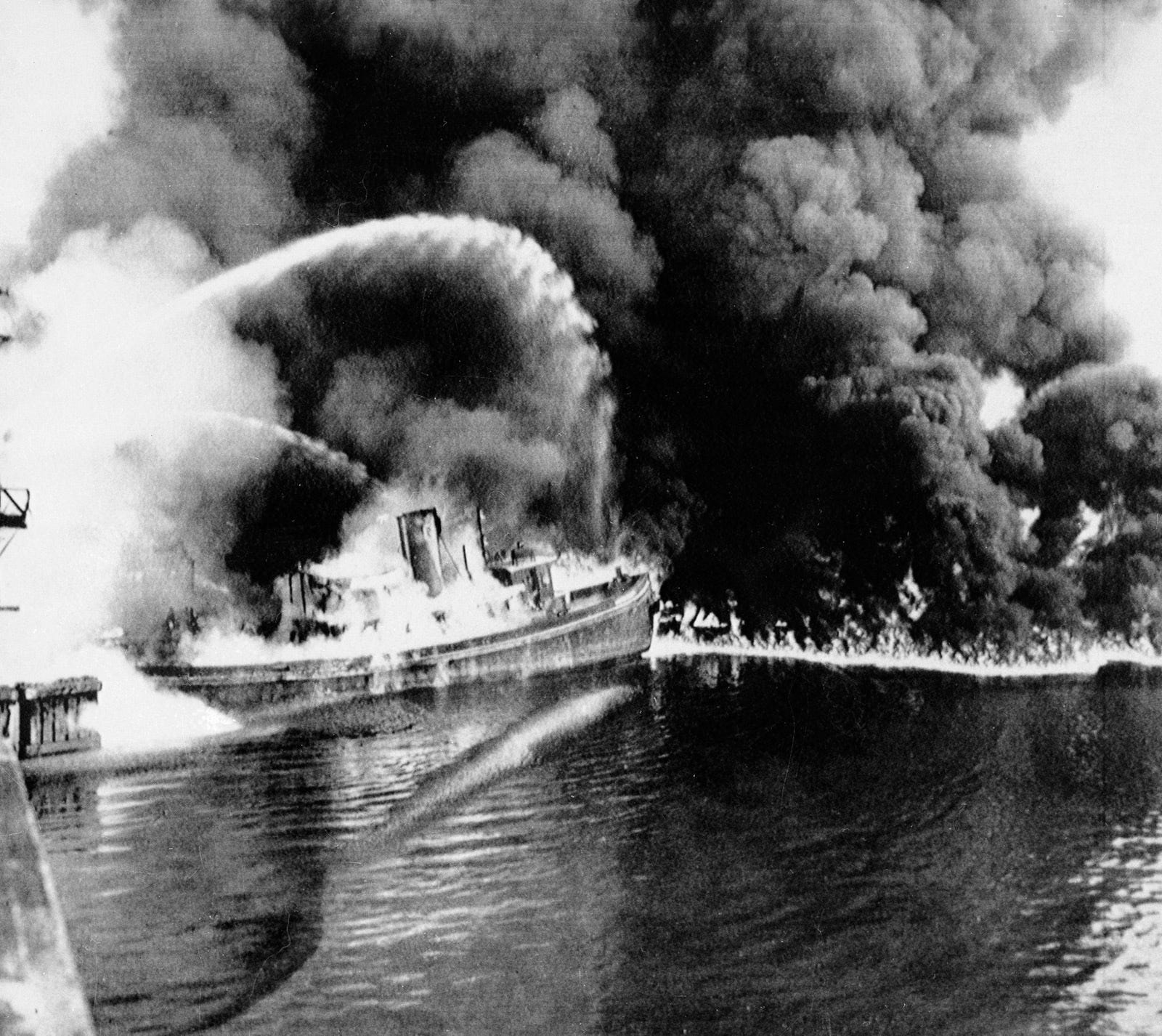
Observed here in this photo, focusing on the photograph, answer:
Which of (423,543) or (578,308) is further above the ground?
(578,308)

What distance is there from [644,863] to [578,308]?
2.09 meters

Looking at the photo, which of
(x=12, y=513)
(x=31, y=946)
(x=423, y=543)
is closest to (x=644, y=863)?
(x=423, y=543)

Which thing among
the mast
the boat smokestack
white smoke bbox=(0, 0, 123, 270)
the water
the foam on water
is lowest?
the water

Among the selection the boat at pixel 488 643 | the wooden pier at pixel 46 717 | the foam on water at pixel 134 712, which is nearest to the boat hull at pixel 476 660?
the boat at pixel 488 643

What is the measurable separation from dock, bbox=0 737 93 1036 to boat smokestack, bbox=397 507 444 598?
160 centimetres

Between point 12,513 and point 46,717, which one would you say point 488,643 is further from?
point 12,513

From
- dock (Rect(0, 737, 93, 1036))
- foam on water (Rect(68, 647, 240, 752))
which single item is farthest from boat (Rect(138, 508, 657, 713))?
dock (Rect(0, 737, 93, 1036))

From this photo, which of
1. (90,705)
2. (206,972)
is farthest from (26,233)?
(206,972)

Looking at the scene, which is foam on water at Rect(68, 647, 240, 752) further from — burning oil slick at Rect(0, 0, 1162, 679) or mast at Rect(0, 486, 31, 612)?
mast at Rect(0, 486, 31, 612)

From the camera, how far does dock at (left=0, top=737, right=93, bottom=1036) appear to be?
2.79m

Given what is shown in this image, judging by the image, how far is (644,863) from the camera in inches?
141

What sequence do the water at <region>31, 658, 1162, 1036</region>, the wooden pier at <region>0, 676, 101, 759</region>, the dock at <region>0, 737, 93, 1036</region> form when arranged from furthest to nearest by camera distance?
1. the wooden pier at <region>0, 676, 101, 759</region>
2. the water at <region>31, 658, 1162, 1036</region>
3. the dock at <region>0, 737, 93, 1036</region>

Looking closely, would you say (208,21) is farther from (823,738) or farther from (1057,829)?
(1057,829)

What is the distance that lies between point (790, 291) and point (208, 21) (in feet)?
7.81
